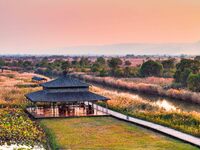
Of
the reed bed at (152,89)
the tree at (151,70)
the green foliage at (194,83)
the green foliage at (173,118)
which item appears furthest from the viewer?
the tree at (151,70)

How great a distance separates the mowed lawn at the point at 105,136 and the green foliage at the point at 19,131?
0.91m

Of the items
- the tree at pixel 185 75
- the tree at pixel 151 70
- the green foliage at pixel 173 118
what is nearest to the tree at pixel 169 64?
the tree at pixel 151 70

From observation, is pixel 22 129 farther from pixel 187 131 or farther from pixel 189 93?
pixel 189 93

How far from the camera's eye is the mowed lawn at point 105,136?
19.2 metres

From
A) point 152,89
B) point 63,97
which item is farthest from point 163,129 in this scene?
point 152,89

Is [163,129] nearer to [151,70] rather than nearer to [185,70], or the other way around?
[185,70]

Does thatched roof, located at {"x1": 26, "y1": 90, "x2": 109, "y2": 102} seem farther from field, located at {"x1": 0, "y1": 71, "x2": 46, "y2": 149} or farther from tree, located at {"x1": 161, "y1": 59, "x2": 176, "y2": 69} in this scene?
tree, located at {"x1": 161, "y1": 59, "x2": 176, "y2": 69}

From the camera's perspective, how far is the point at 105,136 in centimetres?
2155

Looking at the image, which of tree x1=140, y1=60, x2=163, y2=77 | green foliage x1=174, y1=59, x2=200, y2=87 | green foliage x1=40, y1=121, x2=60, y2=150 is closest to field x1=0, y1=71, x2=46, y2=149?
green foliage x1=40, y1=121, x2=60, y2=150

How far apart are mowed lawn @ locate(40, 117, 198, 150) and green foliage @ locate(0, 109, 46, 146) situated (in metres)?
0.91

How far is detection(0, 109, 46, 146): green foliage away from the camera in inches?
809

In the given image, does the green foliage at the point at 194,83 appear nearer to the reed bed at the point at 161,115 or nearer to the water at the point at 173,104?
the water at the point at 173,104

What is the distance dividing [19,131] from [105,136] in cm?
499

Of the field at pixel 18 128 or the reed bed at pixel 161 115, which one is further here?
the reed bed at pixel 161 115
